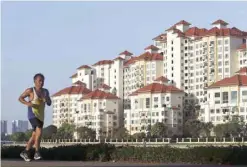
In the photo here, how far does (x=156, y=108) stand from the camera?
11319 cm

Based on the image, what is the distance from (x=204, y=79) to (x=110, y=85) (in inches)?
1293

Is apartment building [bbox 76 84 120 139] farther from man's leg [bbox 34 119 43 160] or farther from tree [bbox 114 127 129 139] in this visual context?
man's leg [bbox 34 119 43 160]

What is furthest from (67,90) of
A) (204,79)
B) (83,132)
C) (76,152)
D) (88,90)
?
(76,152)

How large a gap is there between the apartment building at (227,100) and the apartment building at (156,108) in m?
7.39

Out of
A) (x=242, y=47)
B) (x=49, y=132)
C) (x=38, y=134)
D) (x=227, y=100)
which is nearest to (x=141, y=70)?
(x=49, y=132)

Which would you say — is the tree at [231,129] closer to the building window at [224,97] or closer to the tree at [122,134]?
the building window at [224,97]

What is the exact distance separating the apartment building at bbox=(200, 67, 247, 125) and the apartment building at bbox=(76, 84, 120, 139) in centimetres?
2554

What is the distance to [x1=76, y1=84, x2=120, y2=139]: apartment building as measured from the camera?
121812 mm

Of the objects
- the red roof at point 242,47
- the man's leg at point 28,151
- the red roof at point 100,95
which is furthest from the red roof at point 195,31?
the man's leg at point 28,151

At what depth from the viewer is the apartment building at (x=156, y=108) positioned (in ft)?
358

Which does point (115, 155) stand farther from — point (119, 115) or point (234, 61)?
point (119, 115)

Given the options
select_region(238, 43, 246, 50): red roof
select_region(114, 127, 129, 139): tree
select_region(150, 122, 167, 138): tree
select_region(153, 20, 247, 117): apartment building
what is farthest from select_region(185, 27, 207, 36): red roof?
select_region(114, 127, 129, 139): tree

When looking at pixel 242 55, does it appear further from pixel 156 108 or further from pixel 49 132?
pixel 49 132

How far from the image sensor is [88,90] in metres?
140
